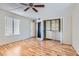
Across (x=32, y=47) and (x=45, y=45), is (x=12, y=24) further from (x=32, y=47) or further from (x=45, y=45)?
(x=45, y=45)

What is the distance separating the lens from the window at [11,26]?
79.9 inches

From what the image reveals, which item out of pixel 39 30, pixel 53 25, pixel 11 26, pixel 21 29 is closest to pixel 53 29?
pixel 53 25

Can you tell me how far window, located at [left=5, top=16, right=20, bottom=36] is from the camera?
2029 millimetres

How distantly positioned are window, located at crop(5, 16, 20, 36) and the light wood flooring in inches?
9.7

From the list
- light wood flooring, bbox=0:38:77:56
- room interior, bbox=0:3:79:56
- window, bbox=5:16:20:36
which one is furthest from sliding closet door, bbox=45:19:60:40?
window, bbox=5:16:20:36

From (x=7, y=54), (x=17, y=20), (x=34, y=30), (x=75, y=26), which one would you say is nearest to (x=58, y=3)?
(x=75, y=26)

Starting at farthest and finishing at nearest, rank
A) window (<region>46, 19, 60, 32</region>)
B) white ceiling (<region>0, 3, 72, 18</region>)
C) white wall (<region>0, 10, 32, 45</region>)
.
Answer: window (<region>46, 19, 60, 32</region>), white wall (<region>0, 10, 32, 45</region>), white ceiling (<region>0, 3, 72, 18</region>)

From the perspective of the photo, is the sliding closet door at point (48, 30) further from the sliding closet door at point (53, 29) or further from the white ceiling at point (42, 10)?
the white ceiling at point (42, 10)

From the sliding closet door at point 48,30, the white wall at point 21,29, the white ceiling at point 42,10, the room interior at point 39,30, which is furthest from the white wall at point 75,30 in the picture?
the white wall at point 21,29

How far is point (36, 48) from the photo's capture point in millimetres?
2043

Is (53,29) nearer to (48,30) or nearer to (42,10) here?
(48,30)

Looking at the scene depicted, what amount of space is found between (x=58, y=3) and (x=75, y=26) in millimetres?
697

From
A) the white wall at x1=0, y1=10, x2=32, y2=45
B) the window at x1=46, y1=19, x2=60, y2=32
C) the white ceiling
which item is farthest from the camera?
the window at x1=46, y1=19, x2=60, y2=32

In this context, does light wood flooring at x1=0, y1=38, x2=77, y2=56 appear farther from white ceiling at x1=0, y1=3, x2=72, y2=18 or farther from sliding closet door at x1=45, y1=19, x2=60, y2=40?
white ceiling at x1=0, y1=3, x2=72, y2=18
